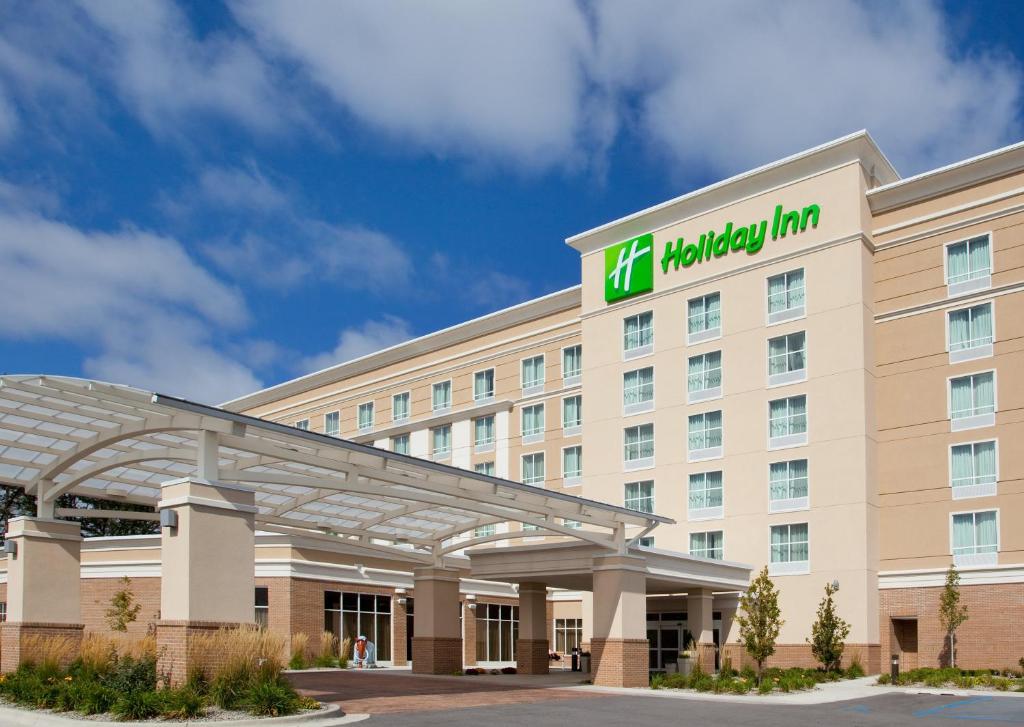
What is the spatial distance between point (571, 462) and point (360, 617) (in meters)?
12.4

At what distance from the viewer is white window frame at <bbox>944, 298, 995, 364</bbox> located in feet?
118

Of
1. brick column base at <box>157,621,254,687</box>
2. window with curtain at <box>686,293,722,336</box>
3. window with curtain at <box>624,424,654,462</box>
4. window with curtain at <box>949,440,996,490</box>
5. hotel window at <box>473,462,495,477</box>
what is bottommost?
brick column base at <box>157,621,254,687</box>

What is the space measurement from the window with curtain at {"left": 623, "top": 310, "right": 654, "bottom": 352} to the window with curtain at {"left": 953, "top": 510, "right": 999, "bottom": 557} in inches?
562

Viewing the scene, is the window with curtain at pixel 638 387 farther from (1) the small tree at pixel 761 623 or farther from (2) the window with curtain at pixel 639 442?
(1) the small tree at pixel 761 623

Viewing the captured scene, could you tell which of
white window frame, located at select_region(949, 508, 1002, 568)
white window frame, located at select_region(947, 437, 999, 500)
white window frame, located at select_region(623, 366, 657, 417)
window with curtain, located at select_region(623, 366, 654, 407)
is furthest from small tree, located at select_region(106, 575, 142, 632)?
white window frame, located at select_region(947, 437, 999, 500)

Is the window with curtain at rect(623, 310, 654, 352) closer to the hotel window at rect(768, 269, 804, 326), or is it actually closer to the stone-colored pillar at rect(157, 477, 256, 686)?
the hotel window at rect(768, 269, 804, 326)

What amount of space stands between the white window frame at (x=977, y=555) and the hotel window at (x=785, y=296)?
366 inches

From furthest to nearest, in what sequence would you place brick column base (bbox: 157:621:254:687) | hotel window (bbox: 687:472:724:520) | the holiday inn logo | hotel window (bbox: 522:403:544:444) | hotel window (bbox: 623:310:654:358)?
hotel window (bbox: 522:403:544:444)
the holiday inn logo
hotel window (bbox: 623:310:654:358)
hotel window (bbox: 687:472:724:520)
brick column base (bbox: 157:621:254:687)

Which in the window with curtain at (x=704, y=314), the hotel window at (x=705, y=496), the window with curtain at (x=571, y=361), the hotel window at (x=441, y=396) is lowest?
the hotel window at (x=705, y=496)

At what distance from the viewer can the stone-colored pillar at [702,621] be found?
121 ft

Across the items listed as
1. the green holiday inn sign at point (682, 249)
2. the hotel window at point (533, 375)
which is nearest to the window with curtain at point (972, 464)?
the green holiday inn sign at point (682, 249)

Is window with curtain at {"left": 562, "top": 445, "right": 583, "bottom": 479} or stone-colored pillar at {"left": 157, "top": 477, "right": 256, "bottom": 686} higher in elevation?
window with curtain at {"left": 562, "top": 445, "right": 583, "bottom": 479}

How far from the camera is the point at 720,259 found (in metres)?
42.7

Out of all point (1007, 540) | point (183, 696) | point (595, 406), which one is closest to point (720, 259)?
point (595, 406)
